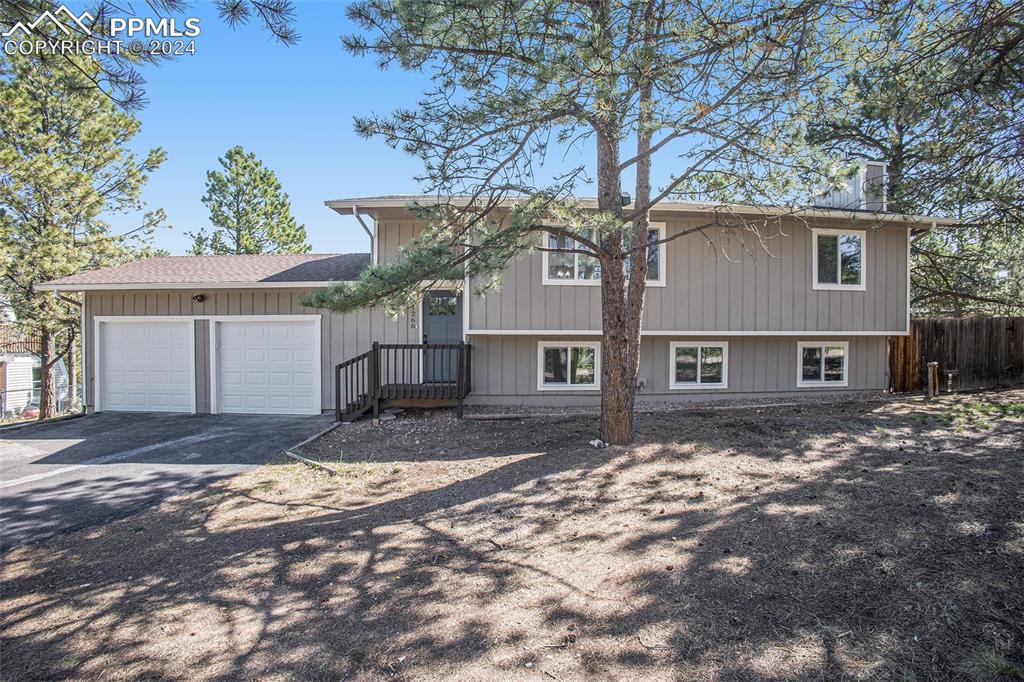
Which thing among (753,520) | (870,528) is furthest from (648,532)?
(870,528)

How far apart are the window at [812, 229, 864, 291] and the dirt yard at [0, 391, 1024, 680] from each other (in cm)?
533

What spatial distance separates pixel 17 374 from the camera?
808 inches

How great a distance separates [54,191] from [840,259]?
1791cm

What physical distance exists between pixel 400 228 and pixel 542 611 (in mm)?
8489

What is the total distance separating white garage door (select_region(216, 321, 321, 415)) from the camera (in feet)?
34.7

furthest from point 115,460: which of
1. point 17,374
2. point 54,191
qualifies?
point 17,374

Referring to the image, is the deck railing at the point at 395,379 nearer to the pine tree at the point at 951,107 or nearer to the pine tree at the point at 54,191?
the pine tree at the point at 951,107

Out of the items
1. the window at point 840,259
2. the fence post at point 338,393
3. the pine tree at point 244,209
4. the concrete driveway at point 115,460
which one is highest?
the pine tree at point 244,209

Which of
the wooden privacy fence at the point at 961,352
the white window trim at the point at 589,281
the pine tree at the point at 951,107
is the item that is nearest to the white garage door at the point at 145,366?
the white window trim at the point at 589,281

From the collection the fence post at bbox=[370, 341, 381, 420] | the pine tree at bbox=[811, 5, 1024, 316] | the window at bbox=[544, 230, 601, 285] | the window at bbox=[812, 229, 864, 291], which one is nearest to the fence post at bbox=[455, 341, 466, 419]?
the fence post at bbox=[370, 341, 381, 420]

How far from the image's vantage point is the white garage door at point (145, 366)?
35.3 feet

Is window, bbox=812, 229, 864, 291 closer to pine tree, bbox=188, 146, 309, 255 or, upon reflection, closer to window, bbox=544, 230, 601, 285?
window, bbox=544, 230, 601, 285

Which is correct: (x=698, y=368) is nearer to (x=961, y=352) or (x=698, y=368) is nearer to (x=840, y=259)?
(x=840, y=259)

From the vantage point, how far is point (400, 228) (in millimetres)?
10375
